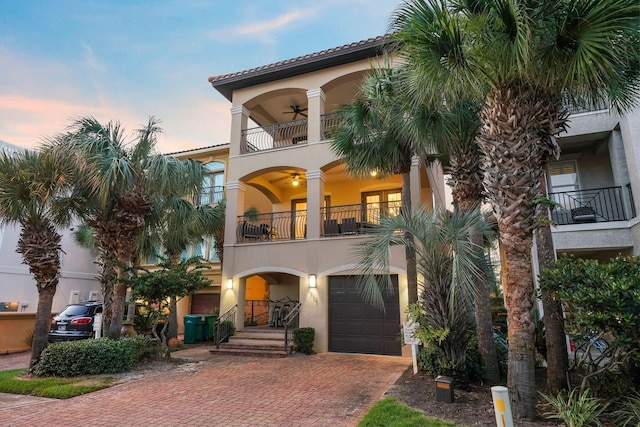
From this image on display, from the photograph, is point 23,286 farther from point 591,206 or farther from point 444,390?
point 591,206

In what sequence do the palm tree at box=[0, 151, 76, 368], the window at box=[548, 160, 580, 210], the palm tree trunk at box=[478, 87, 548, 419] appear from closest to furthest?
the palm tree trunk at box=[478, 87, 548, 419], the palm tree at box=[0, 151, 76, 368], the window at box=[548, 160, 580, 210]

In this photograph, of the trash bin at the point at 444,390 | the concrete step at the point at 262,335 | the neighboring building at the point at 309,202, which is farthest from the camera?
the concrete step at the point at 262,335

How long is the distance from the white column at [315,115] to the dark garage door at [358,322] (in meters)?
5.56

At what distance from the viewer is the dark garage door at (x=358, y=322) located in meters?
11.8

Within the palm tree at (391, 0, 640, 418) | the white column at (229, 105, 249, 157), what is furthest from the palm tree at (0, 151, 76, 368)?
the palm tree at (391, 0, 640, 418)

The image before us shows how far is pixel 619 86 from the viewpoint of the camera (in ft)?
18.8

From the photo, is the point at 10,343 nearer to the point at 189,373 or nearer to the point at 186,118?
the point at 189,373

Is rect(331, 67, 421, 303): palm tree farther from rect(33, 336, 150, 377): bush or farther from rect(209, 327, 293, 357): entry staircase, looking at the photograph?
rect(33, 336, 150, 377): bush

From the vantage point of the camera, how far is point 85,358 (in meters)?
8.82

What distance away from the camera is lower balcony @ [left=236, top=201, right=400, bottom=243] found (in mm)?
13023

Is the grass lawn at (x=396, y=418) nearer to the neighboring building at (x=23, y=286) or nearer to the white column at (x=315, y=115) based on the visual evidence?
the white column at (x=315, y=115)

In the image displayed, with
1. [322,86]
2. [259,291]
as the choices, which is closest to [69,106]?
[322,86]

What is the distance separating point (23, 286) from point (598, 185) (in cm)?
2525

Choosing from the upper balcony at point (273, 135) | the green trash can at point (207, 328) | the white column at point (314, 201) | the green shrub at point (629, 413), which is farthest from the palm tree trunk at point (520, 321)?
the green trash can at point (207, 328)
